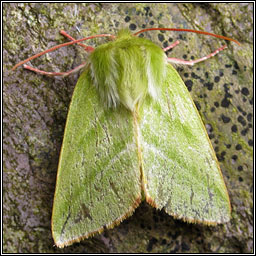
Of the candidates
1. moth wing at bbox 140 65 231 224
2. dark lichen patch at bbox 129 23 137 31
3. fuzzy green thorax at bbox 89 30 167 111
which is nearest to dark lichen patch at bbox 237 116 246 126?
moth wing at bbox 140 65 231 224

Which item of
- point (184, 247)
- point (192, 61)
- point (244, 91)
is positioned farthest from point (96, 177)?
point (244, 91)

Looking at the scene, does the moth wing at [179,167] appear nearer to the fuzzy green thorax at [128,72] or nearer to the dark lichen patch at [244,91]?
the fuzzy green thorax at [128,72]

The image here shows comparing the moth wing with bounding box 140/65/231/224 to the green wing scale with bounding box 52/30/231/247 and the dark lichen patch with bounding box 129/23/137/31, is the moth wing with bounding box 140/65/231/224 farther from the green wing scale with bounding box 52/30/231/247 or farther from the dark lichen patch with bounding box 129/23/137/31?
the dark lichen patch with bounding box 129/23/137/31

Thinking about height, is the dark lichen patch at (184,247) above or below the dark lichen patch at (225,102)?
below

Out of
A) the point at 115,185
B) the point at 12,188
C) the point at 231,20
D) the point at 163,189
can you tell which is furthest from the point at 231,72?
A: the point at 12,188

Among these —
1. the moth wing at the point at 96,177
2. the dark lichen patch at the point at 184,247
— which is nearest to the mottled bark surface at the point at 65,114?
the dark lichen patch at the point at 184,247

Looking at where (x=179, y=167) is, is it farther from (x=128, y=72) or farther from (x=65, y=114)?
(x=65, y=114)

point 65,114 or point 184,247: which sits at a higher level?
point 65,114
